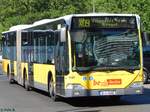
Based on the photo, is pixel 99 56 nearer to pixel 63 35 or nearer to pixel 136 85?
pixel 63 35

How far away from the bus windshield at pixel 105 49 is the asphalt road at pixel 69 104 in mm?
1209

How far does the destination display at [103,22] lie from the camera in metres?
16.8

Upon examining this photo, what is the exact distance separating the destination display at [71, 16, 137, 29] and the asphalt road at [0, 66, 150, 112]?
2.38 m

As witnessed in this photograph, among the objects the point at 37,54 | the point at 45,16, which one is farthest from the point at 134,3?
the point at 37,54

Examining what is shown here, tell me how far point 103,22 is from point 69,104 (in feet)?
9.45

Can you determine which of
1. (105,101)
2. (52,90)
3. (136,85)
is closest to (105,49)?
(136,85)

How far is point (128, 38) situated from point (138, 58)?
656 mm

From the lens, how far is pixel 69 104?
18.0 meters

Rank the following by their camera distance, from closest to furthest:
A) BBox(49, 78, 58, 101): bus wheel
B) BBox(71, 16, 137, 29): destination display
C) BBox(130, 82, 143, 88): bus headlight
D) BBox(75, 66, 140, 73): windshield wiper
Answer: BBox(75, 66, 140, 73): windshield wiper
BBox(71, 16, 137, 29): destination display
BBox(130, 82, 143, 88): bus headlight
BBox(49, 78, 58, 101): bus wheel

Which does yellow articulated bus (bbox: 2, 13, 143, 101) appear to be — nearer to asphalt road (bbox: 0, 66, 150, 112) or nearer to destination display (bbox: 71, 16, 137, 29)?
destination display (bbox: 71, 16, 137, 29)

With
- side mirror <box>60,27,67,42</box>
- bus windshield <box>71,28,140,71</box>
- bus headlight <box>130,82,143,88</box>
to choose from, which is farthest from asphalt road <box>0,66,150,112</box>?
side mirror <box>60,27,67,42</box>

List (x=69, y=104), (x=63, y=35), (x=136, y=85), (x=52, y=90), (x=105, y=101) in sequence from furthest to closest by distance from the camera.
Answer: (x=105, y=101) < (x=52, y=90) < (x=69, y=104) < (x=136, y=85) < (x=63, y=35)

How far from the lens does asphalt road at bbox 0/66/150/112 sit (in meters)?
16.2

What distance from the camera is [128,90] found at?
16.9 metres
